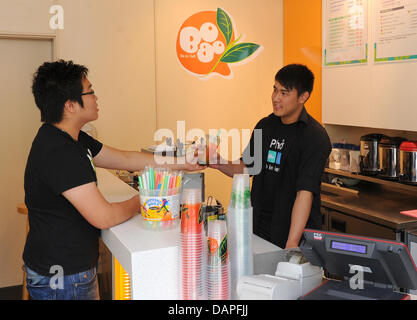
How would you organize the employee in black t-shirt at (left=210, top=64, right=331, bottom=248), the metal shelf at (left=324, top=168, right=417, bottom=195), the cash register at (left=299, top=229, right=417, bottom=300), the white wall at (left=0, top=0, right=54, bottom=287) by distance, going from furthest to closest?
the white wall at (left=0, top=0, right=54, bottom=287), the metal shelf at (left=324, top=168, right=417, bottom=195), the employee in black t-shirt at (left=210, top=64, right=331, bottom=248), the cash register at (left=299, top=229, right=417, bottom=300)

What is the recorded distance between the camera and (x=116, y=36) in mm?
4035

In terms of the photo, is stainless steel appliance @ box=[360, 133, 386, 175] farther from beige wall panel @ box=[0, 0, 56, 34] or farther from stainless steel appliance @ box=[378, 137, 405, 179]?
beige wall panel @ box=[0, 0, 56, 34]

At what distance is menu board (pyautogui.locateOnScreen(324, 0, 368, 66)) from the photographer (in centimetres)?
333

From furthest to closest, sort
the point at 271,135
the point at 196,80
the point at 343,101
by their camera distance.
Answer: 1. the point at 196,80
2. the point at 343,101
3. the point at 271,135

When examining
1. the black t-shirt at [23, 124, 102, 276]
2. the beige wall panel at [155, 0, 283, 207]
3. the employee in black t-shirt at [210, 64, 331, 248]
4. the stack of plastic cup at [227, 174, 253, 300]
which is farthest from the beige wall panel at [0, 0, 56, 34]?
the stack of plastic cup at [227, 174, 253, 300]

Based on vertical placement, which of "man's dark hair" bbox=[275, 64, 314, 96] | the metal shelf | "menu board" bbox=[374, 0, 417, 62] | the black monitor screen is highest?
"menu board" bbox=[374, 0, 417, 62]

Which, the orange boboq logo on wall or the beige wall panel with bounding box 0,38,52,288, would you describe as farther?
the orange boboq logo on wall

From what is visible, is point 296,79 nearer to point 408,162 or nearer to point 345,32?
point 408,162

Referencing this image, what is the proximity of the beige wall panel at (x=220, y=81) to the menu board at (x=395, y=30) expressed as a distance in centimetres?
159

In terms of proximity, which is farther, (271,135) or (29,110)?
(29,110)

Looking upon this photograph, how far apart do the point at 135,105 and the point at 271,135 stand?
1.83 m

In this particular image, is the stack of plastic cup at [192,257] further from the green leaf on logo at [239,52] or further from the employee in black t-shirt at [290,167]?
the green leaf on logo at [239,52]
